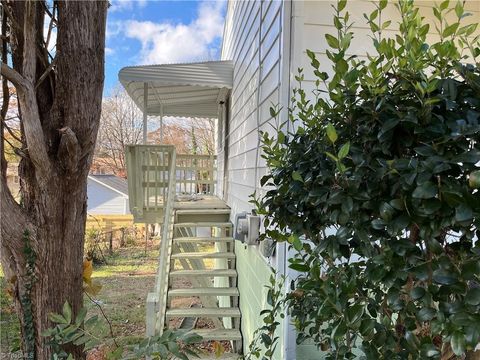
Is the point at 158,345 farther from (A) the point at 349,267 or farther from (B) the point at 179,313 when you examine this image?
(B) the point at 179,313

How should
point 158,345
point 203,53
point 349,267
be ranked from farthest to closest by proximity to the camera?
point 203,53, point 158,345, point 349,267

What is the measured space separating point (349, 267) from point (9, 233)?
3.12 metres

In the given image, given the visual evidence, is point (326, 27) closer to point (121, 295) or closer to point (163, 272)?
point (163, 272)

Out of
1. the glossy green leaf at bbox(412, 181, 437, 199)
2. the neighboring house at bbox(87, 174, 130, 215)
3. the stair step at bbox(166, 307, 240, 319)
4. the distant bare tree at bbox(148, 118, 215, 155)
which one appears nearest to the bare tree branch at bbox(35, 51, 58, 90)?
the stair step at bbox(166, 307, 240, 319)

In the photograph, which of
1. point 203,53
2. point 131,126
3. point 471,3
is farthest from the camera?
point 131,126

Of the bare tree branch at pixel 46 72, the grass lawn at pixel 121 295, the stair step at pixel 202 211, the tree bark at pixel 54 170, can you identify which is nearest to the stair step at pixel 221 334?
the grass lawn at pixel 121 295

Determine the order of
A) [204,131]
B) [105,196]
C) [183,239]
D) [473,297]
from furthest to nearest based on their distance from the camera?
[204,131]
[105,196]
[183,239]
[473,297]

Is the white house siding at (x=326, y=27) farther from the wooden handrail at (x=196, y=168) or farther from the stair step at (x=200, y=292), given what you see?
the wooden handrail at (x=196, y=168)

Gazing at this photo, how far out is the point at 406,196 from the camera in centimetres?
90

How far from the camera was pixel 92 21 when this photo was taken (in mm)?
3268

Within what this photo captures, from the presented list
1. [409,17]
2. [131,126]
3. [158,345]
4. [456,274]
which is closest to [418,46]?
[409,17]

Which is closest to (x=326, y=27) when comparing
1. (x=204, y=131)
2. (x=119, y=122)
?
(x=204, y=131)

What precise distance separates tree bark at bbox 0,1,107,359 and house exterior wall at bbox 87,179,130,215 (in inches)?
833

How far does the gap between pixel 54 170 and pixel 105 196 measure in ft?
73.0
